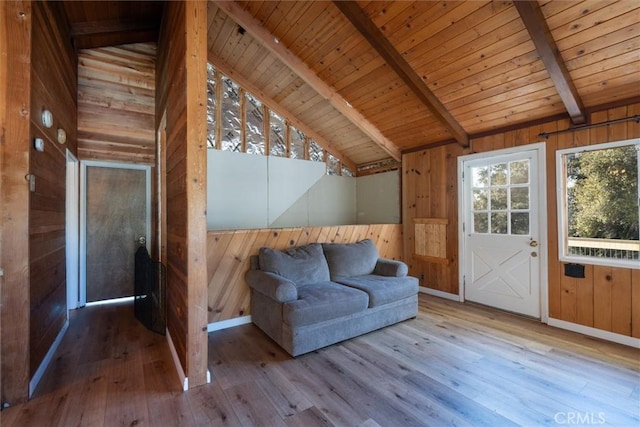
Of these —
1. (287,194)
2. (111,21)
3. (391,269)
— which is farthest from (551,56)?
(111,21)

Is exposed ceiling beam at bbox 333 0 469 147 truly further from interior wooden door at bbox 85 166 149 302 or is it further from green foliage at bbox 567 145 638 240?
interior wooden door at bbox 85 166 149 302

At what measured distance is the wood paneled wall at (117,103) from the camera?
369 centimetres

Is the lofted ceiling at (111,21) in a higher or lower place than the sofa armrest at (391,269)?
higher

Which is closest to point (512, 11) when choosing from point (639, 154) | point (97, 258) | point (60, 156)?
point (639, 154)

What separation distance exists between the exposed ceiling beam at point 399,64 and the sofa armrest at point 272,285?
264cm

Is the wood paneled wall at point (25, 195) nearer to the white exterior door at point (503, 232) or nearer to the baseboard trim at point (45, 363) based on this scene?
the baseboard trim at point (45, 363)

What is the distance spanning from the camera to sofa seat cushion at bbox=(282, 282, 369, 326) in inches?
97.9

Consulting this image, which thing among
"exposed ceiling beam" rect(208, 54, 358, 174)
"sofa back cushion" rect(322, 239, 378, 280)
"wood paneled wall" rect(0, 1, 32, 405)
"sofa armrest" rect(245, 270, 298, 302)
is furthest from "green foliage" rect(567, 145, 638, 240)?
"wood paneled wall" rect(0, 1, 32, 405)

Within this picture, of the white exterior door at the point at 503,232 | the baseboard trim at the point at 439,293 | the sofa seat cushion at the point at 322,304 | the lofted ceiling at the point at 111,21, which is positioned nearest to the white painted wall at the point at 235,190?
the lofted ceiling at the point at 111,21

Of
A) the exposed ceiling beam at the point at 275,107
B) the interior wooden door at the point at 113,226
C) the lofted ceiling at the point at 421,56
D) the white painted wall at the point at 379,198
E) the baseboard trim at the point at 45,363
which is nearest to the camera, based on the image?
the baseboard trim at the point at 45,363

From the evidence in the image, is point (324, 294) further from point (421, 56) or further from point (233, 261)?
point (421, 56)

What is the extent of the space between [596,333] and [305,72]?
449 centimetres

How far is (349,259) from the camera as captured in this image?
11.8 ft

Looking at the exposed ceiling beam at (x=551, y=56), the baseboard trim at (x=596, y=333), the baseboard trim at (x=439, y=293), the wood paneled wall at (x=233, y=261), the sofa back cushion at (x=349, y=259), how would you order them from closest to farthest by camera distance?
the exposed ceiling beam at (x=551, y=56) → the baseboard trim at (x=596, y=333) → the wood paneled wall at (x=233, y=261) → the sofa back cushion at (x=349, y=259) → the baseboard trim at (x=439, y=293)
